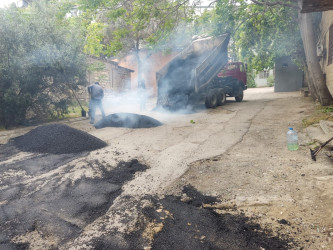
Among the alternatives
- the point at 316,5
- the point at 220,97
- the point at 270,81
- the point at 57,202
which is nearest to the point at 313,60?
the point at 220,97

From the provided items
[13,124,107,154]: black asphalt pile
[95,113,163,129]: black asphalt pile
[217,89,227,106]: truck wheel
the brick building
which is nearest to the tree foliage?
[217,89,227,106]: truck wheel

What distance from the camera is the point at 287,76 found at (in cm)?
2091

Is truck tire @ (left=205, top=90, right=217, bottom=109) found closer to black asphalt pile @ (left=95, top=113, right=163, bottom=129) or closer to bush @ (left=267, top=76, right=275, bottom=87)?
black asphalt pile @ (left=95, top=113, right=163, bottom=129)

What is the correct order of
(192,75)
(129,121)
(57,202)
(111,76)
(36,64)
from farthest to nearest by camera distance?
(111,76), (192,75), (36,64), (129,121), (57,202)

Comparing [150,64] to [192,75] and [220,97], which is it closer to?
[220,97]

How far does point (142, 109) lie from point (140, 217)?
36.1 feet

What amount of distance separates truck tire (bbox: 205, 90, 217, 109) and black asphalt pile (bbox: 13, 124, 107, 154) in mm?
6897

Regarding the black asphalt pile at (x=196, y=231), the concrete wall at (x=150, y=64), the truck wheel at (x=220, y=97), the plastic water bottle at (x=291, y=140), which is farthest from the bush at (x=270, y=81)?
the black asphalt pile at (x=196, y=231)

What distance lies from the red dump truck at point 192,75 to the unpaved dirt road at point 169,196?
5.84 m

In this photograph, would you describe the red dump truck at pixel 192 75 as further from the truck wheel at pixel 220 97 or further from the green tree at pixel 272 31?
the green tree at pixel 272 31

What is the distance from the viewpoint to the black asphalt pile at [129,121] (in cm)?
884

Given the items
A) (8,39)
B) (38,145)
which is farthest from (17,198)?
(8,39)

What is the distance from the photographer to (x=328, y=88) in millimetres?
9625

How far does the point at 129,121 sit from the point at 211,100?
4.94 m
